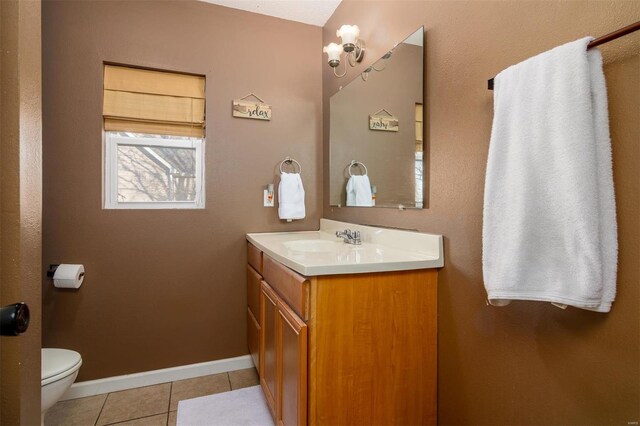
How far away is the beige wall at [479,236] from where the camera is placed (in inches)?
29.2

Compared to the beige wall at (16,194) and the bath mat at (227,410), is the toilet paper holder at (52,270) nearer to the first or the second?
the bath mat at (227,410)

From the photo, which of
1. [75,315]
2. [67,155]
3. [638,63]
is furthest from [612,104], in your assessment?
[75,315]

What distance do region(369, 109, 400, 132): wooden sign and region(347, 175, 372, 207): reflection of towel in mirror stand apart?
0.29 m

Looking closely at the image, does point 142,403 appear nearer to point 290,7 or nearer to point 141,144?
point 141,144

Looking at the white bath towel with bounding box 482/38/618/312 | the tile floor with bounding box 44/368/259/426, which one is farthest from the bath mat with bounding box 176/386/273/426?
the white bath towel with bounding box 482/38/618/312

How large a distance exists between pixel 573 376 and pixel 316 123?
6.59ft

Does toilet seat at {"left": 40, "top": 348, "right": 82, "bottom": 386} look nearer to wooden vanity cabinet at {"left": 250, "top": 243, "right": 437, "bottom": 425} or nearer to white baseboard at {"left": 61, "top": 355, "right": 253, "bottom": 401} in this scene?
white baseboard at {"left": 61, "top": 355, "right": 253, "bottom": 401}

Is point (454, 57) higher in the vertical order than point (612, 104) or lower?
higher

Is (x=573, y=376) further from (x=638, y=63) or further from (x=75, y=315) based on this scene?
(x=75, y=315)

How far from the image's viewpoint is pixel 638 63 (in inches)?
28.2

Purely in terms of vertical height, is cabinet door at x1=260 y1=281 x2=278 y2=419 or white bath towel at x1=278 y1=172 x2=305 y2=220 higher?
white bath towel at x1=278 y1=172 x2=305 y2=220

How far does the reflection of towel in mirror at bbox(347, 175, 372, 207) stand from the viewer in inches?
71.7

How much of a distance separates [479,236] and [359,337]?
1.81ft

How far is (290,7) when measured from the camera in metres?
2.13
